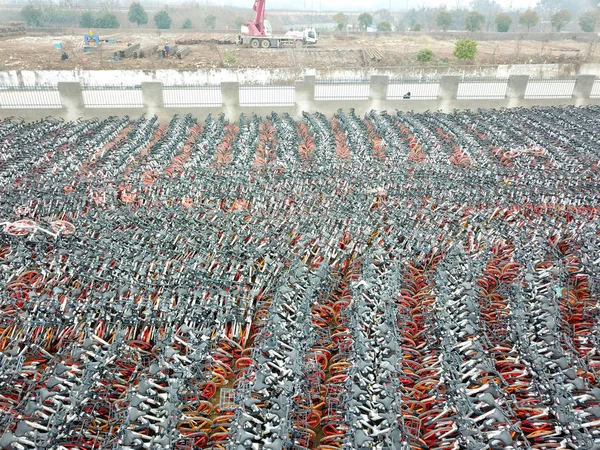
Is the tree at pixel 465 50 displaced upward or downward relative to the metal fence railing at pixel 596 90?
upward

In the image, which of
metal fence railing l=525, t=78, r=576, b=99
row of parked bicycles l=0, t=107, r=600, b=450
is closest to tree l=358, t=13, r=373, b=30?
metal fence railing l=525, t=78, r=576, b=99

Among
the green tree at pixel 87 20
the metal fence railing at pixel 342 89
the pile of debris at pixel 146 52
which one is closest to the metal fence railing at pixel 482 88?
the metal fence railing at pixel 342 89

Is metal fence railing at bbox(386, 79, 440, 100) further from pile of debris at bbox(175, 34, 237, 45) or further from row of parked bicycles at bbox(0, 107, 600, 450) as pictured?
pile of debris at bbox(175, 34, 237, 45)

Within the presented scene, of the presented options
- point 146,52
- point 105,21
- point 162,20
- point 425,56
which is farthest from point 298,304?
point 105,21

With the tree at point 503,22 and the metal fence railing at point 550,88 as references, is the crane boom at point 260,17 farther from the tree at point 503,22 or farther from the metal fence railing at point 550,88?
the tree at point 503,22

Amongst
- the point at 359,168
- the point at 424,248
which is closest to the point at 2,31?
the point at 359,168

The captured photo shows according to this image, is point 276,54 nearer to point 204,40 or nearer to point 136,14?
point 204,40

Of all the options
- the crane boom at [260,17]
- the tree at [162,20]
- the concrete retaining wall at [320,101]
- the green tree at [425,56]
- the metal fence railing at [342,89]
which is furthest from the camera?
the tree at [162,20]
